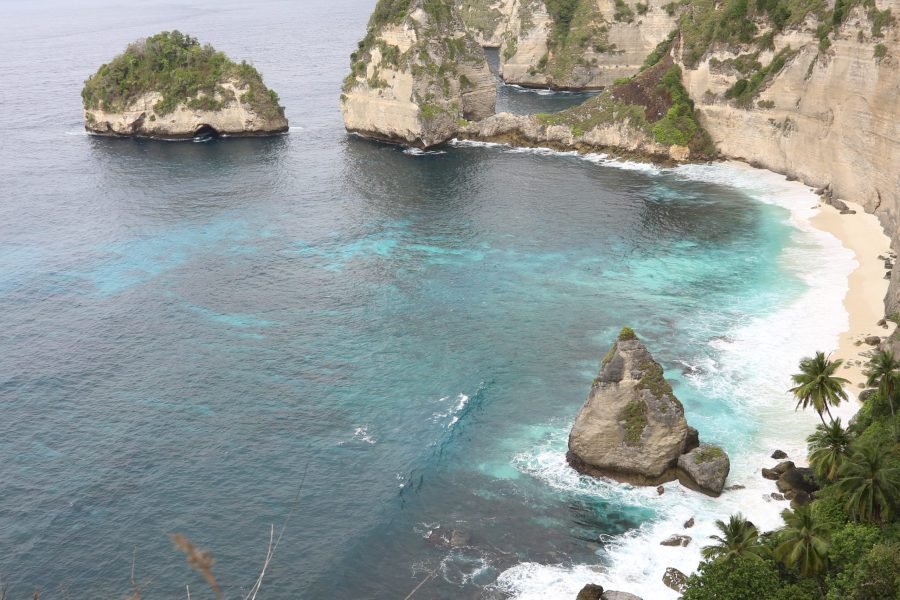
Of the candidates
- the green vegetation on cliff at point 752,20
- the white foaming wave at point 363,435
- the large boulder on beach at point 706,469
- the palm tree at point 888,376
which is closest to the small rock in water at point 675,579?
the large boulder on beach at point 706,469

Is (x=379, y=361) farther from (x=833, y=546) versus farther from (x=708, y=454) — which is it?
(x=833, y=546)

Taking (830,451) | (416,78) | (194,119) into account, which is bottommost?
(830,451)

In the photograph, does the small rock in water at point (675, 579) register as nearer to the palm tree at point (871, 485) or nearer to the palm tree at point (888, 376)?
the palm tree at point (871, 485)

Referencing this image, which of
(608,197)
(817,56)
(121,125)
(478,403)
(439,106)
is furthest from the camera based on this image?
(121,125)

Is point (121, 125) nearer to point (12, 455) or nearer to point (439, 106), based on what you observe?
point (439, 106)

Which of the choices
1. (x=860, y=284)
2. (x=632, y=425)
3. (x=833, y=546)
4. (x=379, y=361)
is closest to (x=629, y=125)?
(x=860, y=284)

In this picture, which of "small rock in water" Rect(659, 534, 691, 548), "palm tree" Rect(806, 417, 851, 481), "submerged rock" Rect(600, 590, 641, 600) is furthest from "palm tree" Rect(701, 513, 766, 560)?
"palm tree" Rect(806, 417, 851, 481)

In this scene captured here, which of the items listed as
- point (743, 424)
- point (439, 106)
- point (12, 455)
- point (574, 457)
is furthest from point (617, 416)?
point (439, 106)
